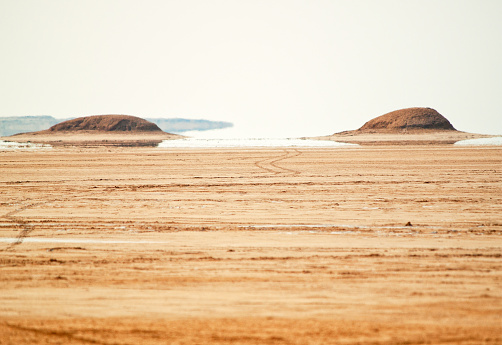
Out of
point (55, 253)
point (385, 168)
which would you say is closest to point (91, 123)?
point (385, 168)

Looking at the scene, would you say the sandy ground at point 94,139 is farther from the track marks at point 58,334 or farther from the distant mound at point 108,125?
the track marks at point 58,334

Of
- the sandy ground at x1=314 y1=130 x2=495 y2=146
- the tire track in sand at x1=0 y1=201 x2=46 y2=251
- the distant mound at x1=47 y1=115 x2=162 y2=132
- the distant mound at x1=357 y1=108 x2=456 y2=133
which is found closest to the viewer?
the tire track in sand at x1=0 y1=201 x2=46 y2=251

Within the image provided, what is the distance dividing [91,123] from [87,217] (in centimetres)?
10024

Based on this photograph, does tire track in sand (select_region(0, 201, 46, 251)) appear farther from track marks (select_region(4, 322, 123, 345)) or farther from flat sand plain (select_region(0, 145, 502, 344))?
track marks (select_region(4, 322, 123, 345))

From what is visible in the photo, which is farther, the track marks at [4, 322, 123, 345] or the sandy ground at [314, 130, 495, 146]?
the sandy ground at [314, 130, 495, 146]

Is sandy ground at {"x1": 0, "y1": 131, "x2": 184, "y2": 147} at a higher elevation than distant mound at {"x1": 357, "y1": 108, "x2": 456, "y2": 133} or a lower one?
lower

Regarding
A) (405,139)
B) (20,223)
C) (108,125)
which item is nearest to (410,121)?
(405,139)

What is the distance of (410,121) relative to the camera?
282 feet

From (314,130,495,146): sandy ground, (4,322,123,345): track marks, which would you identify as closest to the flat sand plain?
(4,322,123,345): track marks

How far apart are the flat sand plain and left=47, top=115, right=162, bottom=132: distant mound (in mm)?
89238

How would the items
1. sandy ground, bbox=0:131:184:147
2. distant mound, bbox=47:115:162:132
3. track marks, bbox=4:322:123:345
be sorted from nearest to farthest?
track marks, bbox=4:322:123:345, sandy ground, bbox=0:131:184:147, distant mound, bbox=47:115:162:132

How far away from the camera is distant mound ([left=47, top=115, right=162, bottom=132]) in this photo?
99562 millimetres

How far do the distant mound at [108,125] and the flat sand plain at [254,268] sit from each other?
89.2 m

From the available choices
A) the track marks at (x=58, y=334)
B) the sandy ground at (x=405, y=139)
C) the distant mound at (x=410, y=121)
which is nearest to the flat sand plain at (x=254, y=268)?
the track marks at (x=58, y=334)
